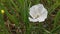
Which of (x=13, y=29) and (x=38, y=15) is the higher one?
(x=38, y=15)

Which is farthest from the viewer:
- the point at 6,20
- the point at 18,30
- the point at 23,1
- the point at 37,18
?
the point at 6,20

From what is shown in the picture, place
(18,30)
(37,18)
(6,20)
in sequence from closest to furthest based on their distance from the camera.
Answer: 1. (37,18)
2. (18,30)
3. (6,20)

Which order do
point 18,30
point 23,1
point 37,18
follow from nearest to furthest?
point 37,18 → point 23,1 → point 18,30

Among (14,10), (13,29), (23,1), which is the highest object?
(23,1)

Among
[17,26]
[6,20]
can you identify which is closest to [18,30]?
[17,26]

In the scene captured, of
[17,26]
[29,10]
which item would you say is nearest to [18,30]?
[17,26]

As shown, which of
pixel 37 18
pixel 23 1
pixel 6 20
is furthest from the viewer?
pixel 6 20

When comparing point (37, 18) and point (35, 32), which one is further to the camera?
point (35, 32)

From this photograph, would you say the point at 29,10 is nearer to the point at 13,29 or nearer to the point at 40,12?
the point at 40,12

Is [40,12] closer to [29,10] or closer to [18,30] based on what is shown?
[29,10]
